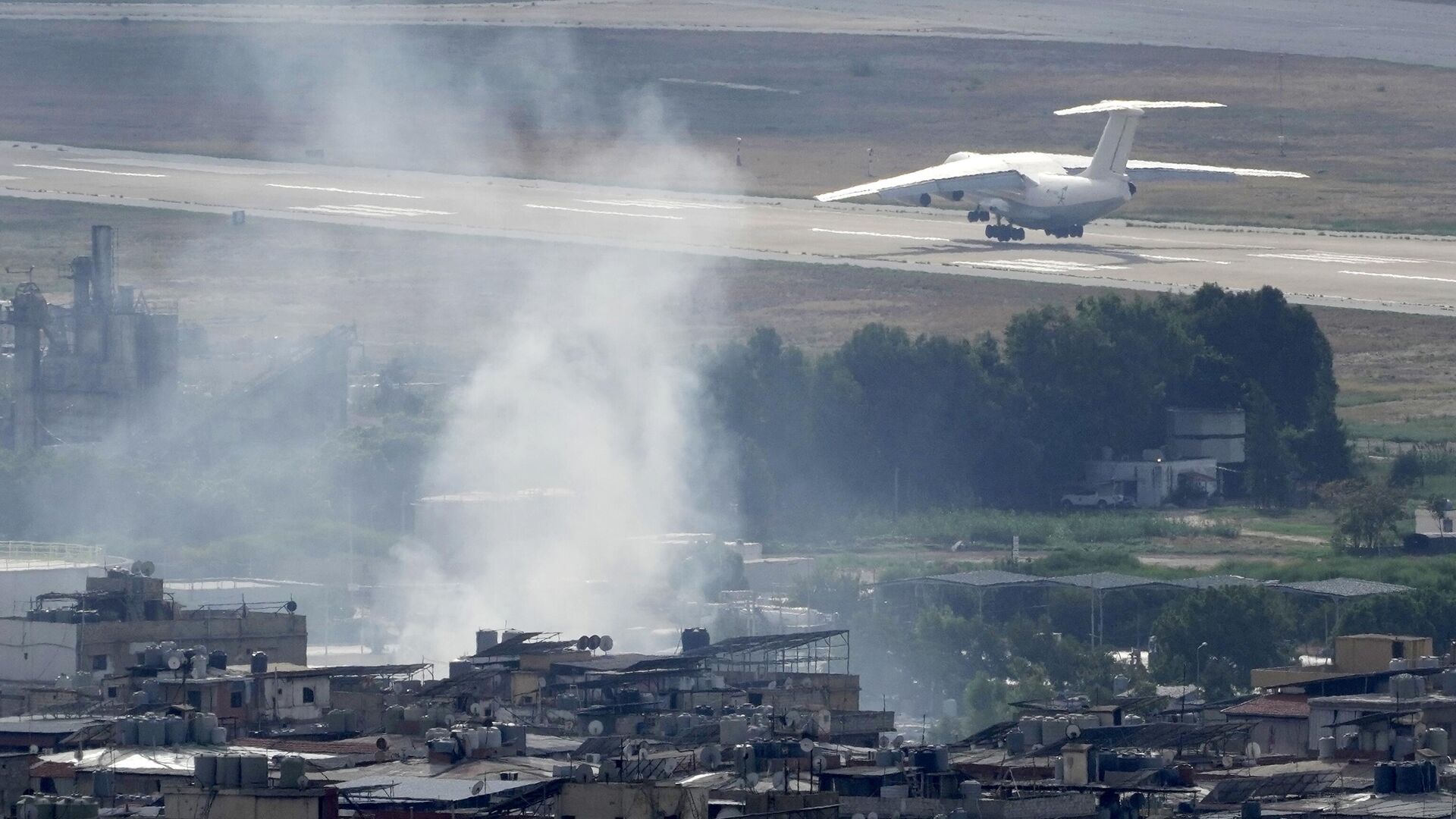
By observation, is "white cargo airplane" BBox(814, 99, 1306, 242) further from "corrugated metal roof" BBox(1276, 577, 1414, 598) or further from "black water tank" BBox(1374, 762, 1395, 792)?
"black water tank" BBox(1374, 762, 1395, 792)

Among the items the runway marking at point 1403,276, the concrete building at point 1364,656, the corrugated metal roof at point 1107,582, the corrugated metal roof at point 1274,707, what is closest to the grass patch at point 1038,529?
the corrugated metal roof at point 1107,582

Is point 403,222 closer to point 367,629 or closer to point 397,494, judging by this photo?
point 397,494

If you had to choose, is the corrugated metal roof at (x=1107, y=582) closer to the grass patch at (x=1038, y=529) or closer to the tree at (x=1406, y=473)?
the grass patch at (x=1038, y=529)

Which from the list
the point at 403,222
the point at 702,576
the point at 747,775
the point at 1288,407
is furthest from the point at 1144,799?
the point at 403,222

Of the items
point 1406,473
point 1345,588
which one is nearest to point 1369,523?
point 1406,473

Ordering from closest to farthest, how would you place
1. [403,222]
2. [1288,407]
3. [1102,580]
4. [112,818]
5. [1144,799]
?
1. [112,818]
2. [1144,799]
3. [1102,580]
4. [1288,407]
5. [403,222]

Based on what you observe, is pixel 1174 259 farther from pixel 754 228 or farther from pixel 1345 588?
pixel 1345 588

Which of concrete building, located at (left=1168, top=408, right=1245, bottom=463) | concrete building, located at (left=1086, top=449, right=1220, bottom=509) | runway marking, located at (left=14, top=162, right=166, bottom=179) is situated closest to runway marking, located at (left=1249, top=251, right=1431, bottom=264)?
concrete building, located at (left=1168, top=408, right=1245, bottom=463)

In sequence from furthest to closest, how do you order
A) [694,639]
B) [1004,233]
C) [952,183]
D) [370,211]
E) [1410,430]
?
1. [370,211]
2. [1004,233]
3. [952,183]
4. [1410,430]
5. [694,639]
